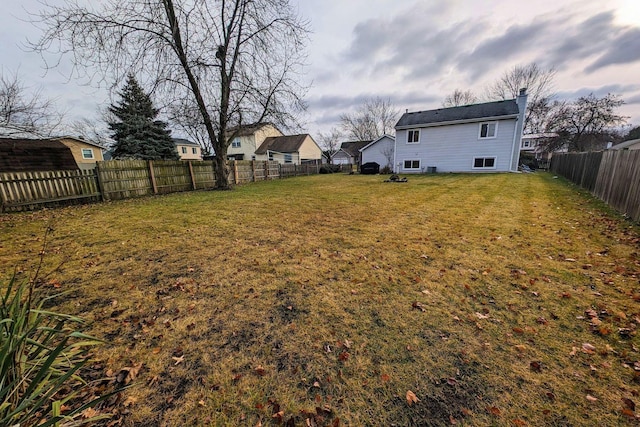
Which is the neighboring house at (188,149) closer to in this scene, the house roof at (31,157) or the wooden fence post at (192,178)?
the house roof at (31,157)

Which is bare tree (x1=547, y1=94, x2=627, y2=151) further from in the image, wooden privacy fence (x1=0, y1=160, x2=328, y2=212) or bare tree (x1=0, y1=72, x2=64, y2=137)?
bare tree (x1=0, y1=72, x2=64, y2=137)

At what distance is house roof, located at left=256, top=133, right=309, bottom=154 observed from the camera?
36.9 m

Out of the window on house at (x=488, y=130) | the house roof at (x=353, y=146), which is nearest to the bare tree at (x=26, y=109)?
the window on house at (x=488, y=130)

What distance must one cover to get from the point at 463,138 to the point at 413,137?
4.14m

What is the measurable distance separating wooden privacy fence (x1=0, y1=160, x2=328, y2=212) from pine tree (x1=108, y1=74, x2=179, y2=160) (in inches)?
535

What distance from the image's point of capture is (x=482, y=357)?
223 centimetres

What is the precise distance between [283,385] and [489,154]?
2373cm

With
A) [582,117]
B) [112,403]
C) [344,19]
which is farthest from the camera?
[582,117]

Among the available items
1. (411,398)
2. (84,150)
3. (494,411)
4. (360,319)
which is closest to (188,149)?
(84,150)

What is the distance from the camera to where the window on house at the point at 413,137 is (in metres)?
22.5

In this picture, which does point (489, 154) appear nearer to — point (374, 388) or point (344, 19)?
point (344, 19)

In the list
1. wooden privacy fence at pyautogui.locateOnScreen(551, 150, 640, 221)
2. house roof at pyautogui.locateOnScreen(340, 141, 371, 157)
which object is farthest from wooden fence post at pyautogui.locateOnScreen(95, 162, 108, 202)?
house roof at pyautogui.locateOnScreen(340, 141, 371, 157)

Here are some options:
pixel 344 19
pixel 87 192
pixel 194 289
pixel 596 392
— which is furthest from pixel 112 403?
pixel 344 19

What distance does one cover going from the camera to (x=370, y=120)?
45.7m
